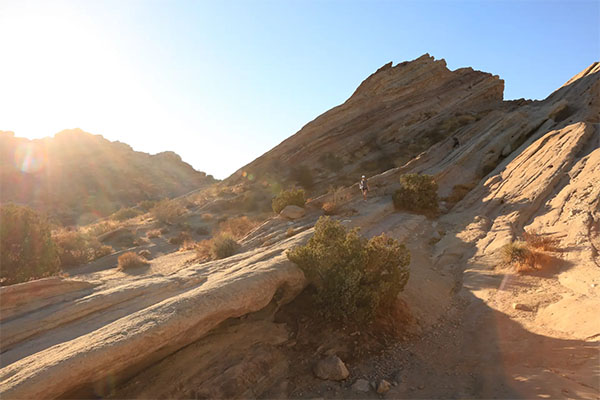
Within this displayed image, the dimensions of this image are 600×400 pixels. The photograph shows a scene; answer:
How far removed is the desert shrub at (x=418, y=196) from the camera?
19.1m

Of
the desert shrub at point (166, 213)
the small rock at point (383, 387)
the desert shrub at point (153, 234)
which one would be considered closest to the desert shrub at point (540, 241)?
the small rock at point (383, 387)

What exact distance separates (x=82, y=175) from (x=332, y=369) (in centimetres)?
6802

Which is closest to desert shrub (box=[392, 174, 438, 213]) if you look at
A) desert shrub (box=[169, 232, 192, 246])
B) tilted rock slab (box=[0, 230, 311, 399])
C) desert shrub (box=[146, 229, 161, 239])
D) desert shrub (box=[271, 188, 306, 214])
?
desert shrub (box=[271, 188, 306, 214])

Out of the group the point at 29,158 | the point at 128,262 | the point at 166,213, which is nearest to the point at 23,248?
the point at 128,262

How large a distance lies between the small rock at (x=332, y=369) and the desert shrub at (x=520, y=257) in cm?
754

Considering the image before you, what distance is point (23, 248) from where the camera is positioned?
1321 cm

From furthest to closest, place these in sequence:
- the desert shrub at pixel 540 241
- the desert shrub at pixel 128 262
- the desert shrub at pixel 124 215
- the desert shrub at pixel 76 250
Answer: the desert shrub at pixel 124 215 < the desert shrub at pixel 76 250 < the desert shrub at pixel 128 262 < the desert shrub at pixel 540 241

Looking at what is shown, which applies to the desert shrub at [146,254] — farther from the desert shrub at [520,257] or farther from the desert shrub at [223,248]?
the desert shrub at [520,257]

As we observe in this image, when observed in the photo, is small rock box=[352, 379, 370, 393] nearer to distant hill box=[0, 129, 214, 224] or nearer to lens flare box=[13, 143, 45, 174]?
distant hill box=[0, 129, 214, 224]

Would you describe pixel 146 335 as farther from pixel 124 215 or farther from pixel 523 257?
pixel 124 215

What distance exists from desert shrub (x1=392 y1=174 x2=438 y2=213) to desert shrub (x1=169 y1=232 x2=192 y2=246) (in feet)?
46.8

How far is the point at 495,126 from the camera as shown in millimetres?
27375

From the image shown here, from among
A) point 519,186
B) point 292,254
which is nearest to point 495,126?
point 519,186

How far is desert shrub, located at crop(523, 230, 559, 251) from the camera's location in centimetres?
1153
